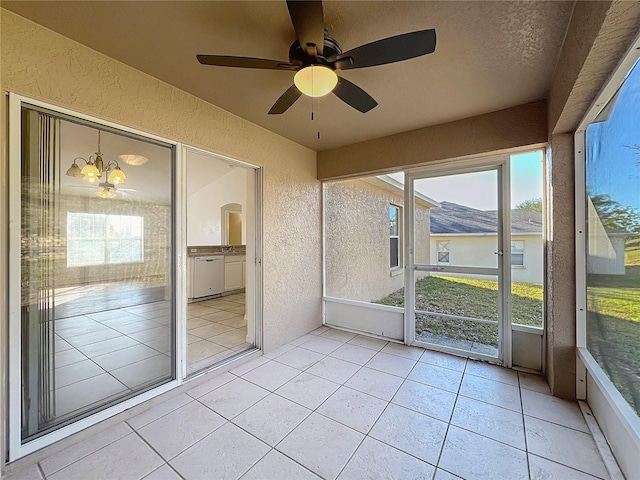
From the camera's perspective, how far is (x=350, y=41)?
167 cm

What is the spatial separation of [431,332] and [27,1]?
4.09 meters

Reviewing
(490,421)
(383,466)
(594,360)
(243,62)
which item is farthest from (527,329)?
(243,62)

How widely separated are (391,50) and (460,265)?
7.69 ft

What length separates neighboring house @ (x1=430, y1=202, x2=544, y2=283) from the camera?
257cm

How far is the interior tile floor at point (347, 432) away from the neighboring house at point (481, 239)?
1.04 meters

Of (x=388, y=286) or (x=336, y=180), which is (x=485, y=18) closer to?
(x=336, y=180)

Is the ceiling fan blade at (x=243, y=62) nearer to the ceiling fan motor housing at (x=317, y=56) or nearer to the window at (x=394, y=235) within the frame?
the ceiling fan motor housing at (x=317, y=56)

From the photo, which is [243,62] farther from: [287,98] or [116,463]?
[116,463]

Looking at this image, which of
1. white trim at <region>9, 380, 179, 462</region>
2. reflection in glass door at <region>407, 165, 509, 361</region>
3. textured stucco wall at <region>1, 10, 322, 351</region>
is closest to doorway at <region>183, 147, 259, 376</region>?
textured stucco wall at <region>1, 10, 322, 351</region>

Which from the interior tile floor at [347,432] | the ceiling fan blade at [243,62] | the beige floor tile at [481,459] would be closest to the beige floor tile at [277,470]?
the interior tile floor at [347,432]

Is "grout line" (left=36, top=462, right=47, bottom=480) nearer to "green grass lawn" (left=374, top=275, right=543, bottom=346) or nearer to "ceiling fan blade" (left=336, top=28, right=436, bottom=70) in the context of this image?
"ceiling fan blade" (left=336, top=28, right=436, bottom=70)

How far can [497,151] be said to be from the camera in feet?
8.41

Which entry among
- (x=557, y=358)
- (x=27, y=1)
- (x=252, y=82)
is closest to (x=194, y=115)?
(x=252, y=82)

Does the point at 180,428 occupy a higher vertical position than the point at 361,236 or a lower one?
lower
